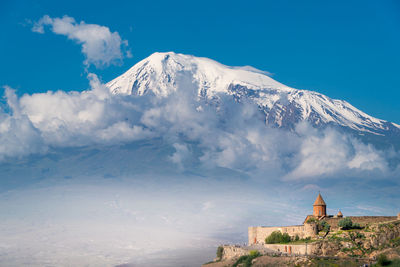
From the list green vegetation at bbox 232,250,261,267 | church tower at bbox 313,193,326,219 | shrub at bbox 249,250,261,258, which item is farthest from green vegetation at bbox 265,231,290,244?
church tower at bbox 313,193,326,219

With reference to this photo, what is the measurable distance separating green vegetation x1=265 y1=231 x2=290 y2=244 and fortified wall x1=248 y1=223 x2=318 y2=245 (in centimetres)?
48

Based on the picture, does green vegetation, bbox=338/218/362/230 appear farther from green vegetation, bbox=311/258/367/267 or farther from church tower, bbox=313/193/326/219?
church tower, bbox=313/193/326/219

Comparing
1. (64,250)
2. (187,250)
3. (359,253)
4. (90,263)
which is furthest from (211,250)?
(359,253)

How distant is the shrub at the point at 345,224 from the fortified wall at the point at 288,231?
304cm

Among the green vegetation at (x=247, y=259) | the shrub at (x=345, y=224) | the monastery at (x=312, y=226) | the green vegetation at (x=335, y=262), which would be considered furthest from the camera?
the monastery at (x=312, y=226)

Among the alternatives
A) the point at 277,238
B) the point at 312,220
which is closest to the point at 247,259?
the point at 277,238

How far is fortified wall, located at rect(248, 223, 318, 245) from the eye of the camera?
66688 mm

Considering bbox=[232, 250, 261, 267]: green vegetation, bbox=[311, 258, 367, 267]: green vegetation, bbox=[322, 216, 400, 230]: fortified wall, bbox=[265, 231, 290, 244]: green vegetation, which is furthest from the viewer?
bbox=[265, 231, 290, 244]: green vegetation

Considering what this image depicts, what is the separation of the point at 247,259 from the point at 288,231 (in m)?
7.51

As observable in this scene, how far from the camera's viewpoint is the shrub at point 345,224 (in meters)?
64.9

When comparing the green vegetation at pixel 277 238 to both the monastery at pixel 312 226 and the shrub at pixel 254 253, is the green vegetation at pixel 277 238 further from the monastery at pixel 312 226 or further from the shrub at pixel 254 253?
the shrub at pixel 254 253

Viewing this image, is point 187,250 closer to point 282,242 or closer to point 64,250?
point 64,250

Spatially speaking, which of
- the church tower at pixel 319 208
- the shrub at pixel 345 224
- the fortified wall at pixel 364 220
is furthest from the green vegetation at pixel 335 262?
the church tower at pixel 319 208

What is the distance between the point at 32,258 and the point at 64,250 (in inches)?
601
